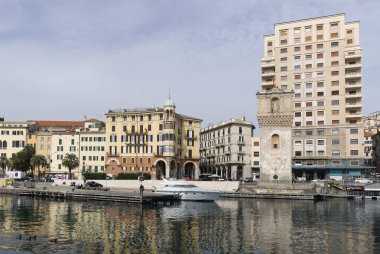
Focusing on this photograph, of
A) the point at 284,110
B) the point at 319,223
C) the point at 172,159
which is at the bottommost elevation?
the point at 319,223

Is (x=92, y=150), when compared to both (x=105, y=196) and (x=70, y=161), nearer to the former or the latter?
(x=70, y=161)

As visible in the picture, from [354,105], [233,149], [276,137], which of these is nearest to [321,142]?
[354,105]

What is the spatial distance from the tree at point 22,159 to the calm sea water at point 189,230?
77900 mm

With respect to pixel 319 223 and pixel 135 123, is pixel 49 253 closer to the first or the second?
pixel 319 223

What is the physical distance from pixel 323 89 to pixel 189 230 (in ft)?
334

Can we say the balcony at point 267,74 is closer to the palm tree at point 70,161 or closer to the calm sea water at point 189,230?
the palm tree at point 70,161

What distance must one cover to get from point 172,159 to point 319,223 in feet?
276

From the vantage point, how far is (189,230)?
48.1 meters

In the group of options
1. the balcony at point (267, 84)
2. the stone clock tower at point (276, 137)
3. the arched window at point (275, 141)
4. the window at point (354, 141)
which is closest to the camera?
the stone clock tower at point (276, 137)

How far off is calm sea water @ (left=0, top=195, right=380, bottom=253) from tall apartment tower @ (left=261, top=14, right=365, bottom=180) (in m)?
62.4

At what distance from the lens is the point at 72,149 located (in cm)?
15375

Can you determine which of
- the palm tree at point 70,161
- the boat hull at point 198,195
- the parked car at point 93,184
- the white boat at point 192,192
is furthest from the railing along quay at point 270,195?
the palm tree at point 70,161

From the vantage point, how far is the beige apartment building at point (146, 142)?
444ft

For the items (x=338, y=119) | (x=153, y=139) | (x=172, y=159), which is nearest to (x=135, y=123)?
(x=153, y=139)
